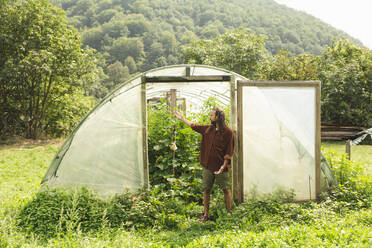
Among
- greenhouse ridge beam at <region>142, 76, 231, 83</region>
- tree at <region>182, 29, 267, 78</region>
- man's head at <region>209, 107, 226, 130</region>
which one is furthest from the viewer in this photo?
tree at <region>182, 29, 267, 78</region>

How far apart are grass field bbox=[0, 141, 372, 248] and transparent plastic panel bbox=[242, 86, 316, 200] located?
423mm

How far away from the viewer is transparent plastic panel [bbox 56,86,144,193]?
5277 millimetres

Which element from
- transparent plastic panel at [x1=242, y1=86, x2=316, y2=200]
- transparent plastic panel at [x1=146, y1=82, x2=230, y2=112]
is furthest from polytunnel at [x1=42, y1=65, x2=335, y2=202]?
transparent plastic panel at [x1=146, y1=82, x2=230, y2=112]

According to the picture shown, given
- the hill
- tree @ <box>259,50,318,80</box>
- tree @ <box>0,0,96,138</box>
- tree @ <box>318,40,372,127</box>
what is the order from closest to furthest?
1. tree @ <box>0,0,96,138</box>
2. tree @ <box>318,40,372,127</box>
3. tree @ <box>259,50,318,80</box>
4. the hill

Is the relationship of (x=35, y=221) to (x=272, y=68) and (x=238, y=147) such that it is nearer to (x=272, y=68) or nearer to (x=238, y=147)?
(x=238, y=147)

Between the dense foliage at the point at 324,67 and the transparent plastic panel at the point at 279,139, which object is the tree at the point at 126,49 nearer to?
the dense foliage at the point at 324,67

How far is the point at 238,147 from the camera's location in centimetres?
535

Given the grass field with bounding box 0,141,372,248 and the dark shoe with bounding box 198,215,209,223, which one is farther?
A: the dark shoe with bounding box 198,215,209,223

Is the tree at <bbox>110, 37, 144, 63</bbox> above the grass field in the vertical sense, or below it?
above

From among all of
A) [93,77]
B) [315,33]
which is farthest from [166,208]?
[315,33]

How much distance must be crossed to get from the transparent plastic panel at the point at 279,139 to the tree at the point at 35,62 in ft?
39.7

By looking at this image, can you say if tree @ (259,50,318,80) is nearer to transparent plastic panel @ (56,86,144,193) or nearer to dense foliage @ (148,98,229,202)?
dense foliage @ (148,98,229,202)

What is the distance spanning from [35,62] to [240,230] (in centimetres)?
1350

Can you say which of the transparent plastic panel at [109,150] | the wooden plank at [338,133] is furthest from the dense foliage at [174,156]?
the wooden plank at [338,133]
